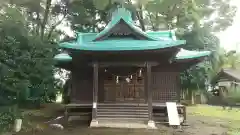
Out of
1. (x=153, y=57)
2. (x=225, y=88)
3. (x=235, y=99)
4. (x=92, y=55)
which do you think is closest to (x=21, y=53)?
(x=92, y=55)

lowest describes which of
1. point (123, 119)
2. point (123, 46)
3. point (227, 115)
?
point (227, 115)

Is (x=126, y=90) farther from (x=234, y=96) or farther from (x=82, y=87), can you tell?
(x=234, y=96)

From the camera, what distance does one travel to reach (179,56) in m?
17.5

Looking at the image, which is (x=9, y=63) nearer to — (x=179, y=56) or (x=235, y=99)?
(x=179, y=56)

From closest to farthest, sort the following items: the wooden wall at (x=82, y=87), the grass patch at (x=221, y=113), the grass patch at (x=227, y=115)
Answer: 1. the grass patch at (x=227, y=115)
2. the wooden wall at (x=82, y=87)
3. the grass patch at (x=221, y=113)

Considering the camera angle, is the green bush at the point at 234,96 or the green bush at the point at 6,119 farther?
the green bush at the point at 234,96

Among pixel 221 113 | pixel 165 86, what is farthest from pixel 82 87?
pixel 221 113

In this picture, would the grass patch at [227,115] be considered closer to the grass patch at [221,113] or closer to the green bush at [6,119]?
the grass patch at [221,113]

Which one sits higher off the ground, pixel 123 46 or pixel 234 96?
pixel 123 46

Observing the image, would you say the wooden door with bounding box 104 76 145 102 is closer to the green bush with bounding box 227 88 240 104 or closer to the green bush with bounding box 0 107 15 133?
the green bush with bounding box 0 107 15 133

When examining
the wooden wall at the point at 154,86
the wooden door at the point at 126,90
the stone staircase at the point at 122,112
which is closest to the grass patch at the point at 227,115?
the wooden wall at the point at 154,86


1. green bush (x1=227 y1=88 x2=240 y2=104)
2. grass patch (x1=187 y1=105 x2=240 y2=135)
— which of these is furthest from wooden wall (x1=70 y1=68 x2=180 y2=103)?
green bush (x1=227 y1=88 x2=240 y2=104)

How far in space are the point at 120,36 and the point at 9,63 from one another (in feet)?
22.9

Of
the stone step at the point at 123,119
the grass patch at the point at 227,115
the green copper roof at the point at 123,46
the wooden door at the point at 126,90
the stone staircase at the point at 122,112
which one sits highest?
the green copper roof at the point at 123,46
